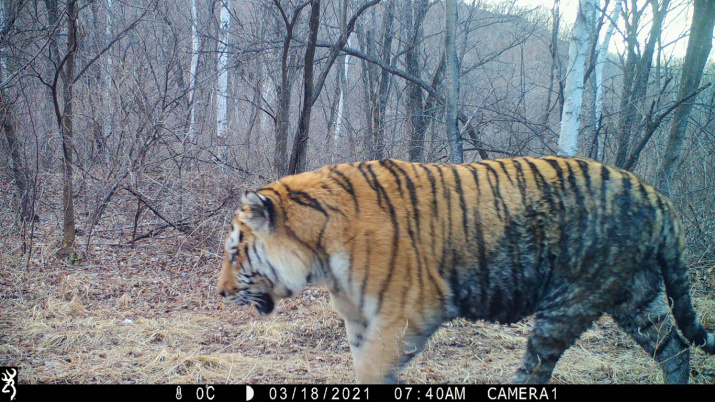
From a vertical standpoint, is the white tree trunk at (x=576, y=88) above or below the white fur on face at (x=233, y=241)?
above

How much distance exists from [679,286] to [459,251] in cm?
172

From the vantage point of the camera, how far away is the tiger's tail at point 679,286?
3.44 meters

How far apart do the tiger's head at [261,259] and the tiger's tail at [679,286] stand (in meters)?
2.58

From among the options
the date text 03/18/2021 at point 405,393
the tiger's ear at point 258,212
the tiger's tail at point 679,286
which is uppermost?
the tiger's ear at point 258,212

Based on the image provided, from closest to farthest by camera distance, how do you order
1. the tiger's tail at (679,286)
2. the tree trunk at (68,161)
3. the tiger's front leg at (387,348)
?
the tiger's front leg at (387,348), the tiger's tail at (679,286), the tree trunk at (68,161)

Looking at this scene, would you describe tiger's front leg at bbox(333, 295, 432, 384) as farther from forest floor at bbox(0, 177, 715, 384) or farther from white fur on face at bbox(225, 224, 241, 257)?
white fur on face at bbox(225, 224, 241, 257)

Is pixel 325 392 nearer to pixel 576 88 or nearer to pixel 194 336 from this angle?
pixel 194 336

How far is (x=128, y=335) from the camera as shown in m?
4.88

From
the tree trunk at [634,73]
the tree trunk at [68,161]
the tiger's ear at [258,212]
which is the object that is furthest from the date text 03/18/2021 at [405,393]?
the tree trunk at [634,73]

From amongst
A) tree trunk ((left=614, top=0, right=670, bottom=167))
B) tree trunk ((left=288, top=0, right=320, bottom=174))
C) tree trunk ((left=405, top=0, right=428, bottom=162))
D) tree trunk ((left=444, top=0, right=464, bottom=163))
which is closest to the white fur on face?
tree trunk ((left=288, top=0, right=320, bottom=174))

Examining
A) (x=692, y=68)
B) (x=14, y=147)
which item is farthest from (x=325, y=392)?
(x=692, y=68)

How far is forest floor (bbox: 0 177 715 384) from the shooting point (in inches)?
164

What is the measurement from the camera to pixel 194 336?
4984 millimetres

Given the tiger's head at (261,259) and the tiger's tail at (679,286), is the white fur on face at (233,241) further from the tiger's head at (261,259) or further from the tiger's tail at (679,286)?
the tiger's tail at (679,286)
